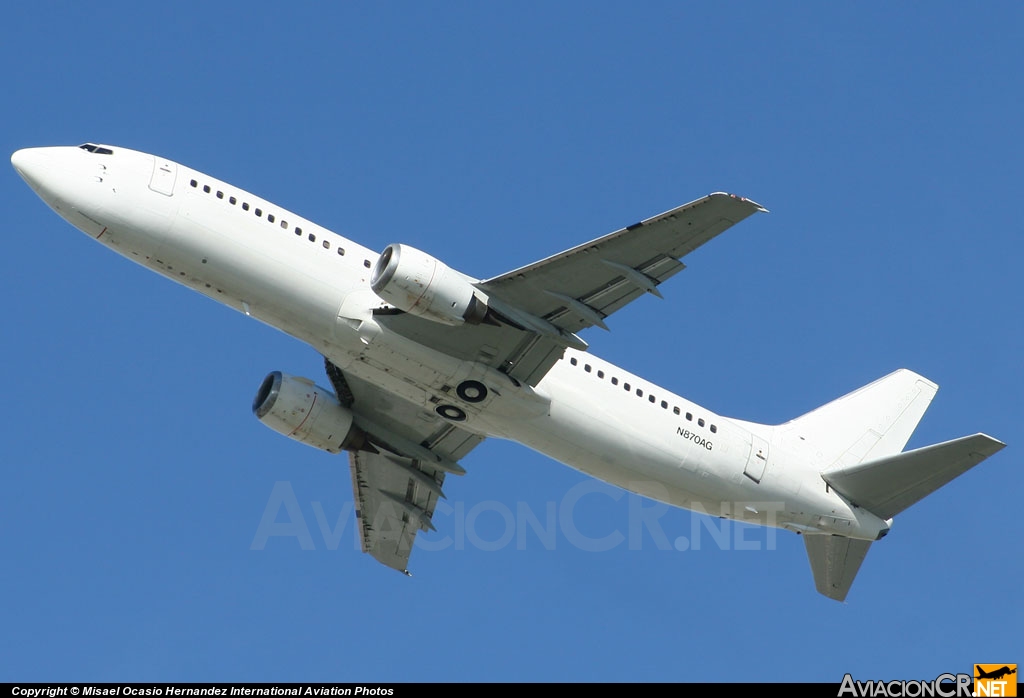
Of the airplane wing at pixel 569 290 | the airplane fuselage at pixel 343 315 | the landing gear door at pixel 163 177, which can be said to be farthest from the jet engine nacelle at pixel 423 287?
the landing gear door at pixel 163 177

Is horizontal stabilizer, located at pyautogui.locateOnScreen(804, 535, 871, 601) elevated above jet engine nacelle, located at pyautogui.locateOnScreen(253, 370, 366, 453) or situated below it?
below

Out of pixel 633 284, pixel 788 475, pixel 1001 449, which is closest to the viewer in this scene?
pixel 633 284

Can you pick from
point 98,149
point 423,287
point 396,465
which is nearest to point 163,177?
point 98,149

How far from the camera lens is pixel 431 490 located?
48062 mm

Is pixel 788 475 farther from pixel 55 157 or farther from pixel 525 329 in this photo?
pixel 55 157

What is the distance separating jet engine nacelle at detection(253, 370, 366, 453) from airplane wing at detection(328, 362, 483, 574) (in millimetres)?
730

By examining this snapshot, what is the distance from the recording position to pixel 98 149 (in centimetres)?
3953

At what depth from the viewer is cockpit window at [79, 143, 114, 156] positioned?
39.4 meters

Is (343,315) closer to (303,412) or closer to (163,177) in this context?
(163,177)

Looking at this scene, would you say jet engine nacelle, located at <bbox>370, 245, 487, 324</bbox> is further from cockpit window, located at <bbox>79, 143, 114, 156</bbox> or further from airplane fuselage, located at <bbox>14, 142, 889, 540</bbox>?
cockpit window, located at <bbox>79, 143, 114, 156</bbox>

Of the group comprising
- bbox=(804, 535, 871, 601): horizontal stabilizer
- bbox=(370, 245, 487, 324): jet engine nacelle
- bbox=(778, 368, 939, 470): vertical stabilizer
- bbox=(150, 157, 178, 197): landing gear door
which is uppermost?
bbox=(150, 157, 178, 197): landing gear door

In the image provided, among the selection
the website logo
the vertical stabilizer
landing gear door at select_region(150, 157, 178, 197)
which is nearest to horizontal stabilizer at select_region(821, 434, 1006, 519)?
the vertical stabilizer

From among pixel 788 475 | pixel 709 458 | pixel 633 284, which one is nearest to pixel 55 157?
pixel 633 284

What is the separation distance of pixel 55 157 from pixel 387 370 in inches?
441
